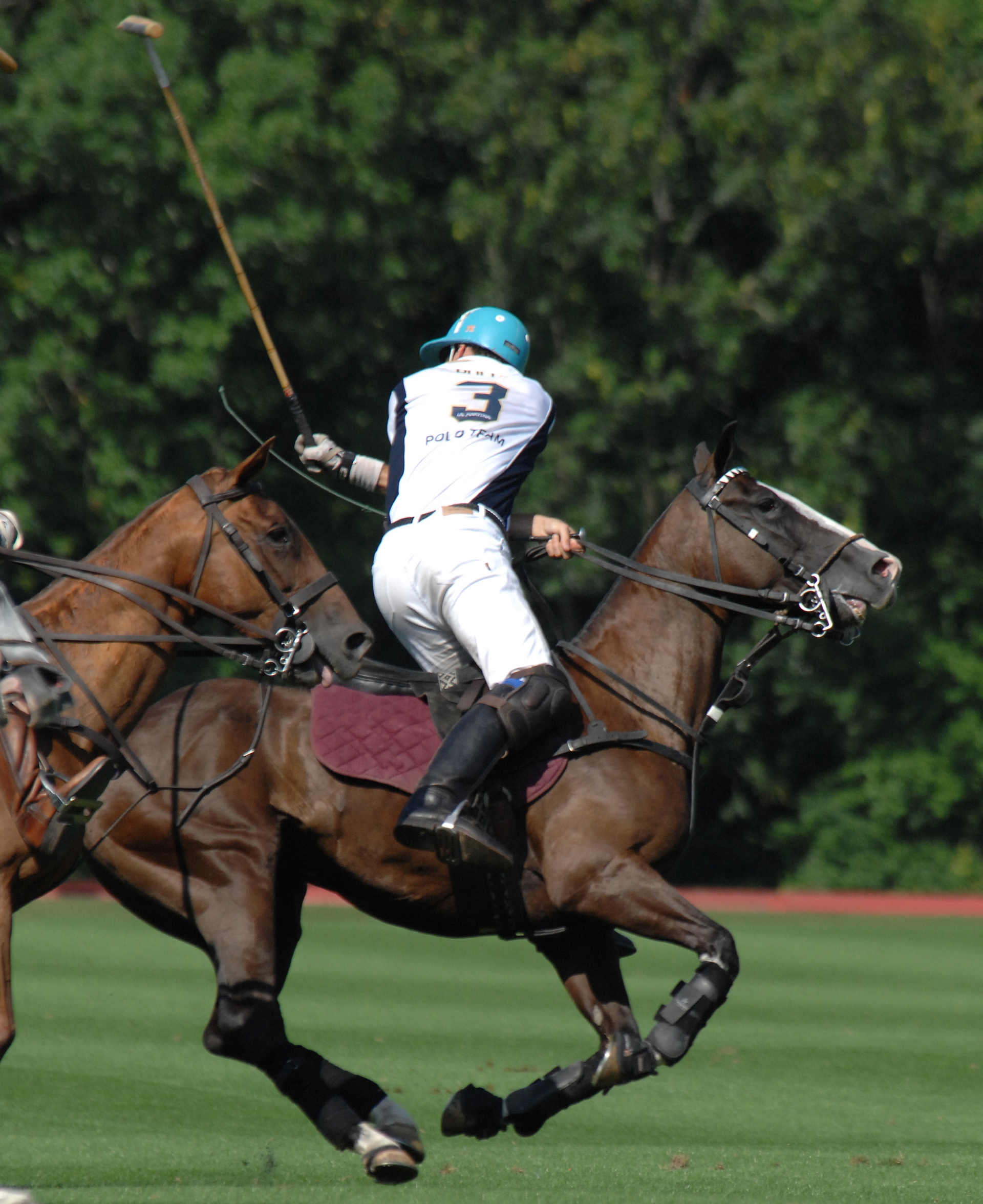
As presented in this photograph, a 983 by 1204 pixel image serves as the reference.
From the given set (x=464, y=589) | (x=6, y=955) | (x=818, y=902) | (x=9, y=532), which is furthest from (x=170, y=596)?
(x=818, y=902)

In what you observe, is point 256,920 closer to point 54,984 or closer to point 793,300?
point 54,984

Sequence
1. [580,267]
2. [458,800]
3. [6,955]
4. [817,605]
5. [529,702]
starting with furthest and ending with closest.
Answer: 1. [580,267]
2. [817,605]
3. [529,702]
4. [458,800]
5. [6,955]

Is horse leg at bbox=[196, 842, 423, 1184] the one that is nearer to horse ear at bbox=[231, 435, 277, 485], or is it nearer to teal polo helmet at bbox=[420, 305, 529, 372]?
horse ear at bbox=[231, 435, 277, 485]

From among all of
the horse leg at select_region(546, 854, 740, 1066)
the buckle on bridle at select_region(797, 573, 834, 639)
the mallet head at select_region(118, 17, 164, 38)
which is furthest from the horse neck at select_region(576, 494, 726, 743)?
the mallet head at select_region(118, 17, 164, 38)

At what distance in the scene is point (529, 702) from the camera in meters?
5.42

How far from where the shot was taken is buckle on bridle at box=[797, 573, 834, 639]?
5965 millimetres

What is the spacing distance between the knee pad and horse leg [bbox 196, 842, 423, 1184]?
44.0 inches

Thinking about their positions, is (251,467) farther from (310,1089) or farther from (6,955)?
(310,1089)

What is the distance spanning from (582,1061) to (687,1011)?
0.49 metres

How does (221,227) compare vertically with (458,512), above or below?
above

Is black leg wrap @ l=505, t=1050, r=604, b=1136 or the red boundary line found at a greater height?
black leg wrap @ l=505, t=1050, r=604, b=1136

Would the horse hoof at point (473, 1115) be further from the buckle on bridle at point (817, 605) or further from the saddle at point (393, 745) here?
the buckle on bridle at point (817, 605)

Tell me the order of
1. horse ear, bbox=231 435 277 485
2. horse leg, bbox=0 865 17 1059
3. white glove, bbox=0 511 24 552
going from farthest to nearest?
horse ear, bbox=231 435 277 485
white glove, bbox=0 511 24 552
horse leg, bbox=0 865 17 1059

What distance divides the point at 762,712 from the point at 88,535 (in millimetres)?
8750
